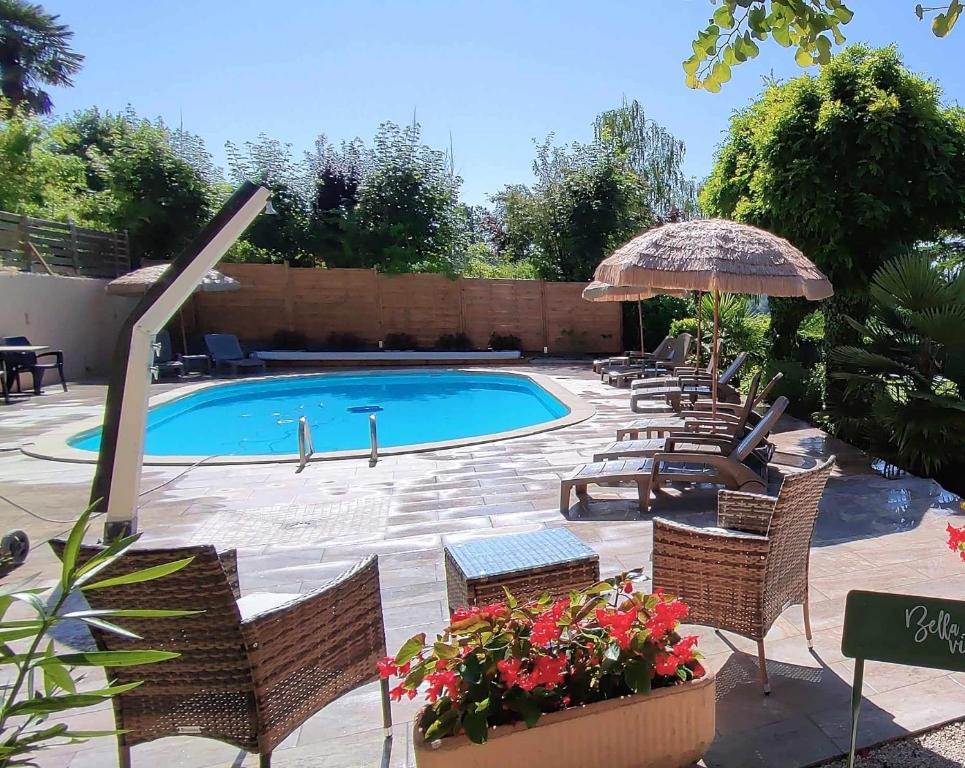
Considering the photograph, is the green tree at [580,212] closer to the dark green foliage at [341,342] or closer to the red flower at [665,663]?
the dark green foliage at [341,342]

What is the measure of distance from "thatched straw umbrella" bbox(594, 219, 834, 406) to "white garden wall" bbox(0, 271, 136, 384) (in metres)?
12.7

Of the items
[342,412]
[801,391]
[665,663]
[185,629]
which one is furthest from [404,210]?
[665,663]

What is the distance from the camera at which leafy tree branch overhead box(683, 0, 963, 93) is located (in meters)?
1.79

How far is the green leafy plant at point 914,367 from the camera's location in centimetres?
542

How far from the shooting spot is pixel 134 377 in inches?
129

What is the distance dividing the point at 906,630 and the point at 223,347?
15.6 m

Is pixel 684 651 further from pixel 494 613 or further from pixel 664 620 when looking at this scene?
pixel 494 613

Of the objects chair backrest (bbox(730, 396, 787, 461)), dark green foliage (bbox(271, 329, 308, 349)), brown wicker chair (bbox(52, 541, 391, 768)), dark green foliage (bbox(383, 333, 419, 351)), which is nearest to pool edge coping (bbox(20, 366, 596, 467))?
chair backrest (bbox(730, 396, 787, 461))

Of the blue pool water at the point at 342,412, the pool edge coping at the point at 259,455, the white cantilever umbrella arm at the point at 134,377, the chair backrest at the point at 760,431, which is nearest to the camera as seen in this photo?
the white cantilever umbrella arm at the point at 134,377

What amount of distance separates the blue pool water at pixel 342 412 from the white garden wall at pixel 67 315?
4180mm

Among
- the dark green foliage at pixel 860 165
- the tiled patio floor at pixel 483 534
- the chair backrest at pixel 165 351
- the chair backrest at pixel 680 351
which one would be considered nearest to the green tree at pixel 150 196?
the chair backrest at pixel 165 351

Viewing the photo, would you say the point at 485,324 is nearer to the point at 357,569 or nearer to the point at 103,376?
the point at 103,376

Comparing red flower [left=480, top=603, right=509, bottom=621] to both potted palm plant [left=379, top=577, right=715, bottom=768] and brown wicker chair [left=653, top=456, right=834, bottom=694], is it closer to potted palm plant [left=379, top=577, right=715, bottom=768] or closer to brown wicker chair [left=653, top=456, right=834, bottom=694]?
potted palm plant [left=379, top=577, right=715, bottom=768]

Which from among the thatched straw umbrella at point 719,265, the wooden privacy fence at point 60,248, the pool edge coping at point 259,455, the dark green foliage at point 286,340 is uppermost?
the wooden privacy fence at point 60,248
